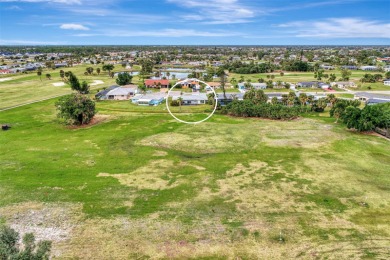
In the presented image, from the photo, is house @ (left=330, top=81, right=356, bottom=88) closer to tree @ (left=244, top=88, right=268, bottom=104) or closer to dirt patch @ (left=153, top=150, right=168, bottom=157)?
tree @ (left=244, top=88, right=268, bottom=104)

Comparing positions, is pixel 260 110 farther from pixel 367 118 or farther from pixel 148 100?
pixel 148 100

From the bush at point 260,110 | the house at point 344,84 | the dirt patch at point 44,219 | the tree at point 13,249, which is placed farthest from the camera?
the house at point 344,84

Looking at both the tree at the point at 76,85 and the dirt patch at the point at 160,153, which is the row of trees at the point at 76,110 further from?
the tree at the point at 76,85

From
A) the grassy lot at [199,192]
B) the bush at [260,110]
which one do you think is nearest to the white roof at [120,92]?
the bush at [260,110]

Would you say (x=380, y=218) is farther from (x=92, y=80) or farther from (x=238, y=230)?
(x=92, y=80)

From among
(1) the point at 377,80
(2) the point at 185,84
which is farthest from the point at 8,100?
(1) the point at 377,80

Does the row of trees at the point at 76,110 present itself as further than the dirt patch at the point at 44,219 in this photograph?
Yes
